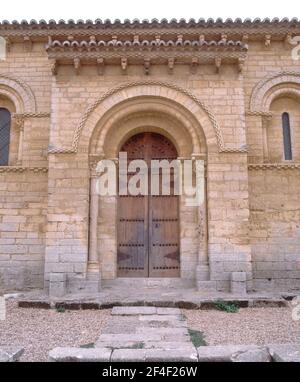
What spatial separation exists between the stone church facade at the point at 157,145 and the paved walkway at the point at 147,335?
1.85 m

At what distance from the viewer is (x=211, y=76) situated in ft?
29.5

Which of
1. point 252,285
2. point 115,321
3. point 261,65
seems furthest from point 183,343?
point 261,65

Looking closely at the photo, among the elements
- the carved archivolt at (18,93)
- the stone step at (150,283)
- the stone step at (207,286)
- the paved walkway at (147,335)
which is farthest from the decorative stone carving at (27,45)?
the stone step at (207,286)

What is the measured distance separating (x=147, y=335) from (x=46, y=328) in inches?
68.6

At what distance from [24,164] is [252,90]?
249 inches

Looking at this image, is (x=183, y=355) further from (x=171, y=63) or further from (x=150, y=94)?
(x=171, y=63)

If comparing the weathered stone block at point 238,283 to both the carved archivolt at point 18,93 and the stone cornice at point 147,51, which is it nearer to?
the stone cornice at point 147,51

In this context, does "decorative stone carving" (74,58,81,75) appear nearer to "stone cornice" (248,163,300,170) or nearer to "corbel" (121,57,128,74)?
"corbel" (121,57,128,74)

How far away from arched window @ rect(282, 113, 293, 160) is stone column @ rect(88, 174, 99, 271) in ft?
16.7

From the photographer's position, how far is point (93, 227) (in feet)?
28.0

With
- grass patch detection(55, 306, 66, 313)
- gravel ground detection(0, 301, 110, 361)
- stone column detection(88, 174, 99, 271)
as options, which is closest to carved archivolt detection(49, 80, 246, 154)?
stone column detection(88, 174, 99, 271)

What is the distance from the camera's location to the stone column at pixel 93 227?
329 inches

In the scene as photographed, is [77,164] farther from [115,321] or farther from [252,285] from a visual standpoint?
[252,285]
